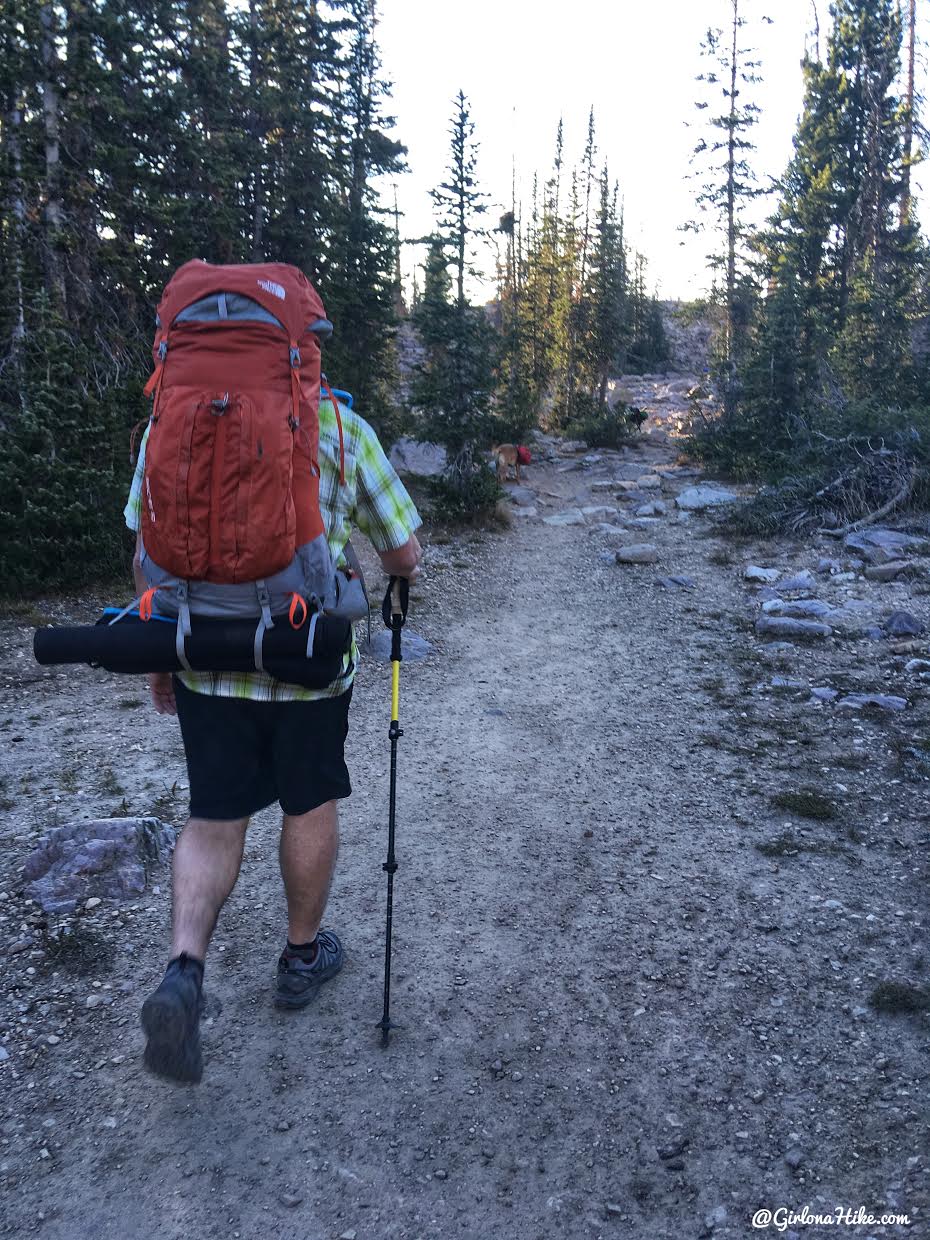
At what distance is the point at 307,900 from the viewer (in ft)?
9.98

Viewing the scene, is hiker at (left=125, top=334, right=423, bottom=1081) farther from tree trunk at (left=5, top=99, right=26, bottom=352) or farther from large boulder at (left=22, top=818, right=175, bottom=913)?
tree trunk at (left=5, top=99, right=26, bottom=352)

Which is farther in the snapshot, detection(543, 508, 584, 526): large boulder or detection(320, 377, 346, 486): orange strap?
detection(543, 508, 584, 526): large boulder

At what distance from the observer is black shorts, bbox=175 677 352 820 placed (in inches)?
105

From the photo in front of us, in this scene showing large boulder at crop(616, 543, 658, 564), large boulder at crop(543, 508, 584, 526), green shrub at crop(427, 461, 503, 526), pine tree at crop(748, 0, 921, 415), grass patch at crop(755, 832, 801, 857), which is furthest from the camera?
pine tree at crop(748, 0, 921, 415)

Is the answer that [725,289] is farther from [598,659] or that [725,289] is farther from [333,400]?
[333,400]

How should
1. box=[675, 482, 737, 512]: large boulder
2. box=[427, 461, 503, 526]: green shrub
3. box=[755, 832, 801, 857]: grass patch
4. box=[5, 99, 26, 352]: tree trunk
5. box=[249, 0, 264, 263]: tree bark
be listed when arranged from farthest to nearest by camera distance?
box=[675, 482, 737, 512]: large boulder → box=[427, 461, 503, 526]: green shrub → box=[249, 0, 264, 263]: tree bark → box=[5, 99, 26, 352]: tree trunk → box=[755, 832, 801, 857]: grass patch

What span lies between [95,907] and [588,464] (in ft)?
65.2

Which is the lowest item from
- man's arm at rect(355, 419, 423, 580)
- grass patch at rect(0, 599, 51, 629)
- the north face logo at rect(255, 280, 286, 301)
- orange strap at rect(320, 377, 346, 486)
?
grass patch at rect(0, 599, 51, 629)

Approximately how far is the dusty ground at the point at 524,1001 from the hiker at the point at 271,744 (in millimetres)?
593

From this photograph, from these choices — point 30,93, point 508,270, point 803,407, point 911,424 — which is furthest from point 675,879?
point 508,270

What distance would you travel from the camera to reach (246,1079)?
285cm

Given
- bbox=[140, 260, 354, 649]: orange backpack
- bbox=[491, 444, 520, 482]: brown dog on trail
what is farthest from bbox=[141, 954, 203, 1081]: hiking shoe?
bbox=[491, 444, 520, 482]: brown dog on trail

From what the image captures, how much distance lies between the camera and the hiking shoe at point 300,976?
3182 millimetres

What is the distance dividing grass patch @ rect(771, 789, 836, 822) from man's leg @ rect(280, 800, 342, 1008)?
2669 mm
